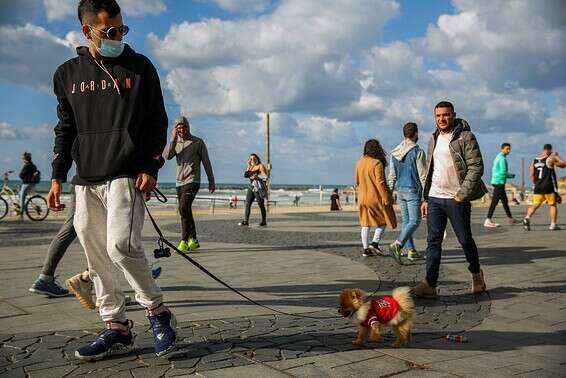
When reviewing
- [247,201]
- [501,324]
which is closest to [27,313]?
[501,324]

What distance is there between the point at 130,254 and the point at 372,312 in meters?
1.66

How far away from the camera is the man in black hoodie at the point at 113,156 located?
324cm

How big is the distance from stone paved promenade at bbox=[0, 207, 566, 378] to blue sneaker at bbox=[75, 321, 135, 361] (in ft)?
0.19

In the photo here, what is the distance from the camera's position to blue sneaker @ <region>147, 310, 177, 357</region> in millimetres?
3307

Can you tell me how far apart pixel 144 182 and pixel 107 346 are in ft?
3.40

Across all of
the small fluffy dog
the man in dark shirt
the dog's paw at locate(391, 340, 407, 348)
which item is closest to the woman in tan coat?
the small fluffy dog

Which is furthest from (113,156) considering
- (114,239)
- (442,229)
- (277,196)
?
(277,196)

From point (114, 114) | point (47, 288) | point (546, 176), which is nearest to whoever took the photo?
point (114, 114)

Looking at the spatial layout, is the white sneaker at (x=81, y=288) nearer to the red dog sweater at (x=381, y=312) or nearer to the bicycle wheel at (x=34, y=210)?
the red dog sweater at (x=381, y=312)

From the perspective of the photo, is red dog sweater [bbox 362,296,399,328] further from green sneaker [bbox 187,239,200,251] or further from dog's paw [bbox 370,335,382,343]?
green sneaker [bbox 187,239,200,251]

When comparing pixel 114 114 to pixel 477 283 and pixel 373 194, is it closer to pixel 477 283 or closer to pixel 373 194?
pixel 477 283

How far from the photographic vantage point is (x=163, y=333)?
3338mm

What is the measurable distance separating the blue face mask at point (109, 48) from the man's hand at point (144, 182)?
744mm

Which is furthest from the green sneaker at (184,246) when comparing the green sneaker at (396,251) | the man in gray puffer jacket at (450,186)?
the man in gray puffer jacket at (450,186)
